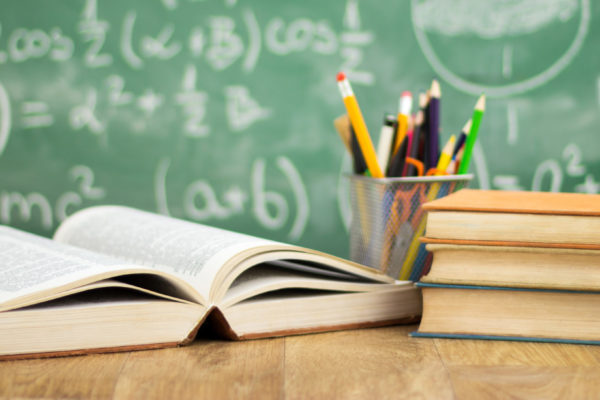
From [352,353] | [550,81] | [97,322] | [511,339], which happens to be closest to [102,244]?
[97,322]

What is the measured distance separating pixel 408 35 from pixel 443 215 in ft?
1.80

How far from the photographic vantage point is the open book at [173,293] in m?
0.52

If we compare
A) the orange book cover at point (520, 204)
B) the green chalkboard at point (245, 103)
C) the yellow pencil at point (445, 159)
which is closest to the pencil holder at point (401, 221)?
the yellow pencil at point (445, 159)

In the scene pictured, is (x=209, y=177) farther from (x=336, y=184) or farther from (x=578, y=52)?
(x=578, y=52)

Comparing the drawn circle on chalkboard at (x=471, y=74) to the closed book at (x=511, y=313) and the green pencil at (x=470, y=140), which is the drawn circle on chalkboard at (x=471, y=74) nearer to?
the green pencil at (x=470, y=140)

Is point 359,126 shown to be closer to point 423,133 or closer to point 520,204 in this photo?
point 423,133

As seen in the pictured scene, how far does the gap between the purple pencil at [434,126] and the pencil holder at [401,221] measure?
0.03 m

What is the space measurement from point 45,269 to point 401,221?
40 centimetres

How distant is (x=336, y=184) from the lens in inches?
41.8

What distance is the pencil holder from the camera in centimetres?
76

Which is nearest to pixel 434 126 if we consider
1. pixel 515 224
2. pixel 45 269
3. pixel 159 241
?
pixel 515 224

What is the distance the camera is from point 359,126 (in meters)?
0.75

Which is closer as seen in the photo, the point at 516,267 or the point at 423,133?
the point at 516,267

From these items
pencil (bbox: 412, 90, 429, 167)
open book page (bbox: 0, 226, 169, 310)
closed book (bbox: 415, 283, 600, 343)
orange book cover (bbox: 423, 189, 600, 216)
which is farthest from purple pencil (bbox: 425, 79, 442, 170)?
open book page (bbox: 0, 226, 169, 310)
